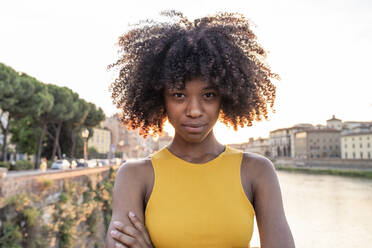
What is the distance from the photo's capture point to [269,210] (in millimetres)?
1335

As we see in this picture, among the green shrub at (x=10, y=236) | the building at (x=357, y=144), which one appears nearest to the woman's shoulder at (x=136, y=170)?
the green shrub at (x=10, y=236)

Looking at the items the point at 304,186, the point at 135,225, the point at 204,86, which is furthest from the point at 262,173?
the point at 304,186

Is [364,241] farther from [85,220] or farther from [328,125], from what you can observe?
[328,125]

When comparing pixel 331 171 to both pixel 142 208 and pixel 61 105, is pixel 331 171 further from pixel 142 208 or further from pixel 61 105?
pixel 142 208

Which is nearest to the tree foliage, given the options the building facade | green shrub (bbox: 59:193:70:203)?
green shrub (bbox: 59:193:70:203)

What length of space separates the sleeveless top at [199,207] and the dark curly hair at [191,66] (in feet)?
1.20

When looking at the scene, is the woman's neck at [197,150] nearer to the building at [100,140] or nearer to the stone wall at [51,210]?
the stone wall at [51,210]

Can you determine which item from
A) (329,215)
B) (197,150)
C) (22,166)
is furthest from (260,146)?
(197,150)

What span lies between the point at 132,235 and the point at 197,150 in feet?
1.45

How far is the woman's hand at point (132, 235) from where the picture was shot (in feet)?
4.15

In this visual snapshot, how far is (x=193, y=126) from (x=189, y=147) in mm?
118

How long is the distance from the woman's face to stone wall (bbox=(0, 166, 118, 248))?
951 cm

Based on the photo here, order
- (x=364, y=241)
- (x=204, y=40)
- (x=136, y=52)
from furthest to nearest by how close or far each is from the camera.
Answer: (x=364, y=241) < (x=136, y=52) < (x=204, y=40)

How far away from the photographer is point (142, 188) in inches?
54.1
